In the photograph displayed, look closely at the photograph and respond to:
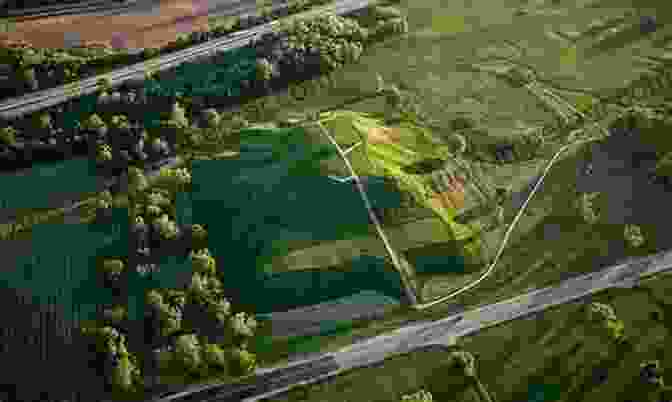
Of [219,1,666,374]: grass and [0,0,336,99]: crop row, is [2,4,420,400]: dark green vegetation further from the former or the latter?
[219,1,666,374]: grass

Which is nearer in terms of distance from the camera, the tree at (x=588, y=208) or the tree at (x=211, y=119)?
the tree at (x=588, y=208)

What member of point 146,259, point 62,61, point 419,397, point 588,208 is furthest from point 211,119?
point 588,208

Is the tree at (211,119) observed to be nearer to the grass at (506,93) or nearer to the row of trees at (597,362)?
the grass at (506,93)

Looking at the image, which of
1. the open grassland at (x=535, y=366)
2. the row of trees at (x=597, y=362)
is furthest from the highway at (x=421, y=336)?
the row of trees at (x=597, y=362)

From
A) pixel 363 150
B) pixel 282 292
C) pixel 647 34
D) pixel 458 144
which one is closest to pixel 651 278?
pixel 458 144

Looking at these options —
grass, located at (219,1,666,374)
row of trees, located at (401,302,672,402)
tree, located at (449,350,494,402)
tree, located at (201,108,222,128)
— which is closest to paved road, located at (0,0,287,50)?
tree, located at (201,108,222,128)

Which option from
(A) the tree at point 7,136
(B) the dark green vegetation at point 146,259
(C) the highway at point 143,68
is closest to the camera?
(B) the dark green vegetation at point 146,259

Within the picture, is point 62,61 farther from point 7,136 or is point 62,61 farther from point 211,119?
point 211,119
